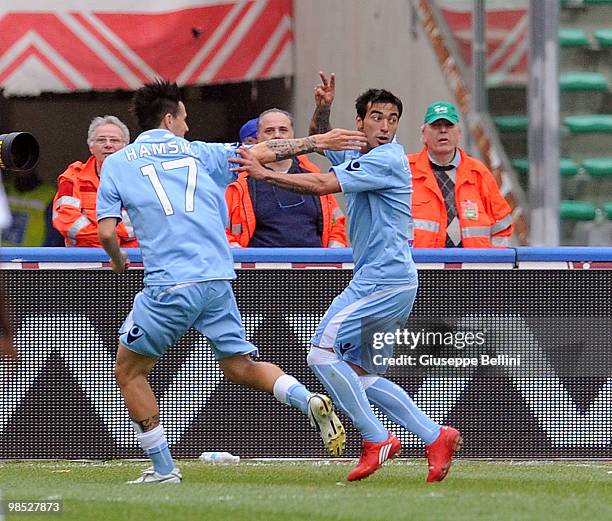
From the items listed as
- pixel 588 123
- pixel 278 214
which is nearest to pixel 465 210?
pixel 278 214

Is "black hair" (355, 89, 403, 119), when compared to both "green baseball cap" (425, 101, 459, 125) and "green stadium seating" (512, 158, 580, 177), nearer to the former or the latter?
"green baseball cap" (425, 101, 459, 125)

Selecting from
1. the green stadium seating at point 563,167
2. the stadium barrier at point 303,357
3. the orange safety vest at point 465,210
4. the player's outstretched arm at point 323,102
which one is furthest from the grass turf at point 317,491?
the green stadium seating at point 563,167

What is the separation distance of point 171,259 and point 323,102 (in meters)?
1.27

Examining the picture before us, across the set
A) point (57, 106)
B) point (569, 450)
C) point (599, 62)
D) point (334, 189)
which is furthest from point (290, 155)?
point (57, 106)

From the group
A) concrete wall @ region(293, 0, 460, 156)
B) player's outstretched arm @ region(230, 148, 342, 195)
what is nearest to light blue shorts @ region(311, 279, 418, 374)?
player's outstretched arm @ region(230, 148, 342, 195)

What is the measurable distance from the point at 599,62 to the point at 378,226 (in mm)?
5471

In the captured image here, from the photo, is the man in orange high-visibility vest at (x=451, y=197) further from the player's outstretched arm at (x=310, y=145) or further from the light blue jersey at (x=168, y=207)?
the light blue jersey at (x=168, y=207)

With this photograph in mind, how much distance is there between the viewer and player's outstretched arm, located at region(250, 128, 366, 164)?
832 centimetres

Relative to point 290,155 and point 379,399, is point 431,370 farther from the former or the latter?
point 290,155

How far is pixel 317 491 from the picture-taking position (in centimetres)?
816

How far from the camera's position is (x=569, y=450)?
9883mm

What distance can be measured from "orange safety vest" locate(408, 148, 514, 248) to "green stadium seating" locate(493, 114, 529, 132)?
254 cm

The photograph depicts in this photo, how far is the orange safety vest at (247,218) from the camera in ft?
34.1

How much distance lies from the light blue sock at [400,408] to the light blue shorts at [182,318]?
2.49ft
